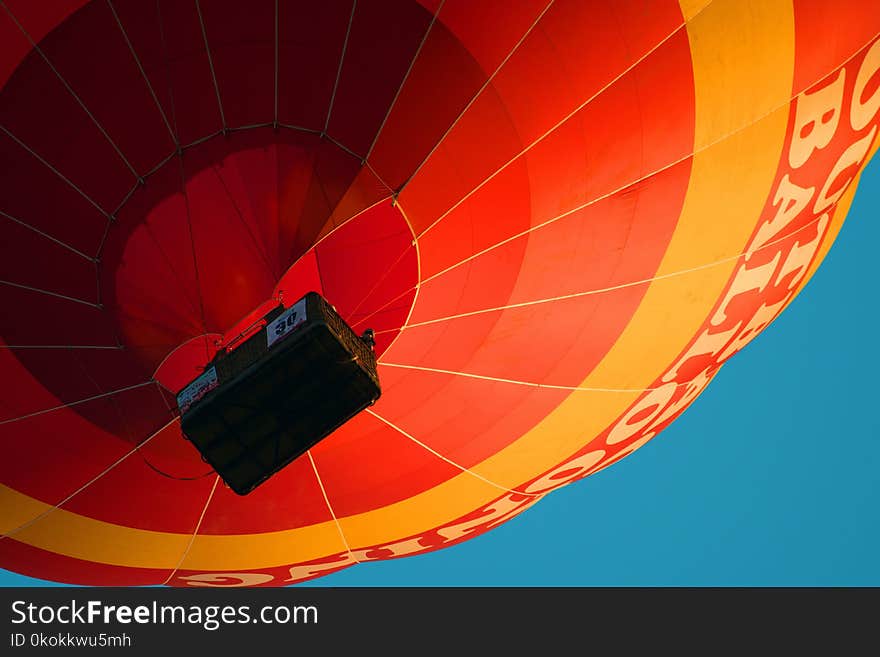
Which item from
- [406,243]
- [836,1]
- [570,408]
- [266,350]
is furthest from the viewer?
[570,408]

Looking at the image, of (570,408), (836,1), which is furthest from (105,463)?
(836,1)

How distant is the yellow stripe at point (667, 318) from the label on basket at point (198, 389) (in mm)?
2630

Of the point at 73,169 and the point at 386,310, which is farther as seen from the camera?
the point at 386,310

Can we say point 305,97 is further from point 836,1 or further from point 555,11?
point 836,1

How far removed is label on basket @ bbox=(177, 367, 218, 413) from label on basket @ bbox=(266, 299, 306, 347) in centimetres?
44

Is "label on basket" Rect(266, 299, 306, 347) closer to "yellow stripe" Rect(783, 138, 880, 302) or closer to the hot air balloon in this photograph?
the hot air balloon

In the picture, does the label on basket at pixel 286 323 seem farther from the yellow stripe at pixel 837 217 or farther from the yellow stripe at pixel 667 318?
the yellow stripe at pixel 837 217

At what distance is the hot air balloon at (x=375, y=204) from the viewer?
6.91 meters

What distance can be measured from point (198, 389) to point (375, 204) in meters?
1.62

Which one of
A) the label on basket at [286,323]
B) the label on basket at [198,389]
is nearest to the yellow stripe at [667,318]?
the label on basket at [198,389]

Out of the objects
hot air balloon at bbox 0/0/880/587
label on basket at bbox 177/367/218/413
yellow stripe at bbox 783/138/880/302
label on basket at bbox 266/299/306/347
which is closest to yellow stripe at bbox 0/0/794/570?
hot air balloon at bbox 0/0/880/587

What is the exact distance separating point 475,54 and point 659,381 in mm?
4013

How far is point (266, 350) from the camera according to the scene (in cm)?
645

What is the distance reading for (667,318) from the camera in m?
9.17
